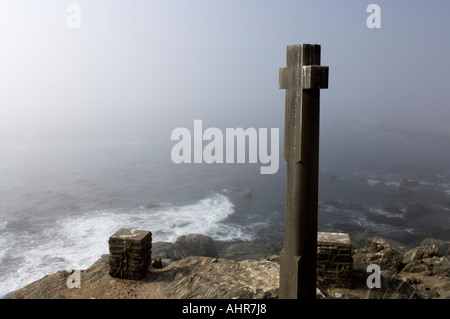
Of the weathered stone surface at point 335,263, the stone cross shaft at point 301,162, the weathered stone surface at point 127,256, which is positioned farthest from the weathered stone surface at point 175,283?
the stone cross shaft at point 301,162

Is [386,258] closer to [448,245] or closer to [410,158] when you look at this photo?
[448,245]

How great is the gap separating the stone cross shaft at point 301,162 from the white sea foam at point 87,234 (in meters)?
22.9

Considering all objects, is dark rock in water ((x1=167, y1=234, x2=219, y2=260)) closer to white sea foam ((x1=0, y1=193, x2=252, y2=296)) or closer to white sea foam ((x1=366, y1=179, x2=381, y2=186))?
white sea foam ((x1=0, y1=193, x2=252, y2=296))

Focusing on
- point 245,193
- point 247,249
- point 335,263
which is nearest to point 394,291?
point 335,263

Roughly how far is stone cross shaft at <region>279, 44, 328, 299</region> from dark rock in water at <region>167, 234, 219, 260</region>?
20.4 m

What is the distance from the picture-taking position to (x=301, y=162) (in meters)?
4.89

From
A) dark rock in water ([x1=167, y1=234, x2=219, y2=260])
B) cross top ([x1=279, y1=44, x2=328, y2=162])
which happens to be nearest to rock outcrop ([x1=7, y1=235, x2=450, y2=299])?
cross top ([x1=279, y1=44, x2=328, y2=162])

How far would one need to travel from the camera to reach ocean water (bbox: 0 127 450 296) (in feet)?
97.8

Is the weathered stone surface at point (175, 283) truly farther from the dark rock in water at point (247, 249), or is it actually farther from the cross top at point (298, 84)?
the dark rock in water at point (247, 249)

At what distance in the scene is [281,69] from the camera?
5004 mm

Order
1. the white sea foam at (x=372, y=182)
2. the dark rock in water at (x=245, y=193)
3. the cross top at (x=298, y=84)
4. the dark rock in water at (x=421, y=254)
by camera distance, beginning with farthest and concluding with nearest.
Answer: the white sea foam at (x=372, y=182) → the dark rock in water at (x=245, y=193) → the dark rock in water at (x=421, y=254) → the cross top at (x=298, y=84)

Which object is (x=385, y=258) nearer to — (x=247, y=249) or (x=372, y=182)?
(x=247, y=249)

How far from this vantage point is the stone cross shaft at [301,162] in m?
4.76

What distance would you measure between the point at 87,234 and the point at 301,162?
3033 centimetres
